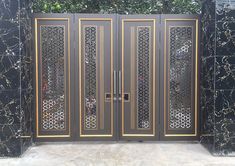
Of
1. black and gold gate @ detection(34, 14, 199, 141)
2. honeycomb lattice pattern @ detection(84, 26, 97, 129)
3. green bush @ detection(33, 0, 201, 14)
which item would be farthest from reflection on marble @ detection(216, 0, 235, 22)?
green bush @ detection(33, 0, 201, 14)

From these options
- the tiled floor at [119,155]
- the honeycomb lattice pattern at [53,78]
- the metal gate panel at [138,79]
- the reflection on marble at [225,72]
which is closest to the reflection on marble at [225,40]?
the reflection on marble at [225,72]

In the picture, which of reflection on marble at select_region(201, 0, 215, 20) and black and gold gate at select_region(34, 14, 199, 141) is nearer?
reflection on marble at select_region(201, 0, 215, 20)

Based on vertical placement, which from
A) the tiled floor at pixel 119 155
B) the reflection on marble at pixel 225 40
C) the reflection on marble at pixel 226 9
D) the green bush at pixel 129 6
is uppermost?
the green bush at pixel 129 6

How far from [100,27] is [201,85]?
1.79 meters

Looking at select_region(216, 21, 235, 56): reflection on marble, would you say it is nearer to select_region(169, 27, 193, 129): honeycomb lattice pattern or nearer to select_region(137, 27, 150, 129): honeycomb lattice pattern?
select_region(169, 27, 193, 129): honeycomb lattice pattern

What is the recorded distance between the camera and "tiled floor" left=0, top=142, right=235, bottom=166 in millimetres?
4324

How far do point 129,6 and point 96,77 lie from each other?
235cm

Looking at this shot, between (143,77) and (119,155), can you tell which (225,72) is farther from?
(119,155)

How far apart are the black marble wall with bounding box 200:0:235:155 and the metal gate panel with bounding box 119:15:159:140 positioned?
91 cm

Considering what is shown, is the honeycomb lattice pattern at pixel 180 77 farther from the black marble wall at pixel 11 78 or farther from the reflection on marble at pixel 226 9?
the black marble wall at pixel 11 78

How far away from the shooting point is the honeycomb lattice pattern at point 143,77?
5141 mm

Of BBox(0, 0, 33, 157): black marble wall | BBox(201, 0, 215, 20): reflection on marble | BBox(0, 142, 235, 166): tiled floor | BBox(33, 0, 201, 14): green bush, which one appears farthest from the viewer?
BBox(33, 0, 201, 14): green bush

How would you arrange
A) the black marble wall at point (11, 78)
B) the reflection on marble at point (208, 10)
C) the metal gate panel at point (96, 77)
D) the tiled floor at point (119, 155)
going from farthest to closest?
1. the metal gate panel at point (96, 77)
2. the reflection on marble at point (208, 10)
3. the black marble wall at point (11, 78)
4. the tiled floor at point (119, 155)

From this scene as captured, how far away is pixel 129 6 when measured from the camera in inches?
271
